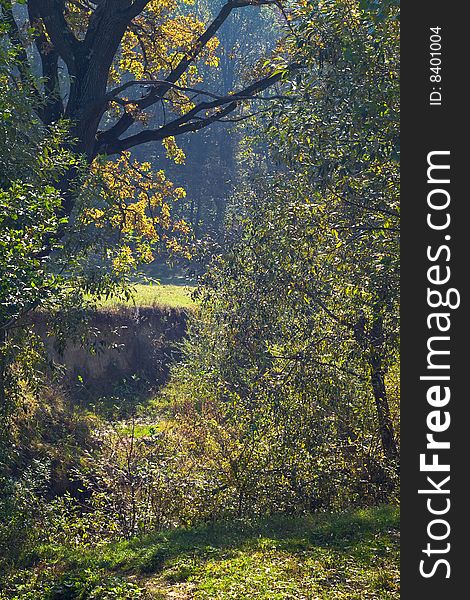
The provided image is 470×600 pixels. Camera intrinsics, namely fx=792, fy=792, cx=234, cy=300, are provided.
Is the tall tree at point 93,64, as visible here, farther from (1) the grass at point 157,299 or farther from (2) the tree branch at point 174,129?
(1) the grass at point 157,299

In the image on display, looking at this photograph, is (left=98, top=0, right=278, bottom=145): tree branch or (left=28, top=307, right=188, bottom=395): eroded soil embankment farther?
(left=28, top=307, right=188, bottom=395): eroded soil embankment

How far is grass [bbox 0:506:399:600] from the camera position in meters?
9.03

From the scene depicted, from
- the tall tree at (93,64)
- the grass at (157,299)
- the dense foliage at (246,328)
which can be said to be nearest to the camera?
the dense foliage at (246,328)

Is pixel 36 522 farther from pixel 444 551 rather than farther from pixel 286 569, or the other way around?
pixel 444 551

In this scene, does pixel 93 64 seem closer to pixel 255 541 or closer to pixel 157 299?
pixel 255 541

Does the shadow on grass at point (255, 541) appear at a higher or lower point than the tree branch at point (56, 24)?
lower

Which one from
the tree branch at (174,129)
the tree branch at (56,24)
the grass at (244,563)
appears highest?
the tree branch at (56,24)

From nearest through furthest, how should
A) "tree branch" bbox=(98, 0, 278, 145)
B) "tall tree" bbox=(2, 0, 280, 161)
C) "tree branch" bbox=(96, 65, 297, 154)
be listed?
"tall tree" bbox=(2, 0, 280, 161), "tree branch" bbox=(96, 65, 297, 154), "tree branch" bbox=(98, 0, 278, 145)

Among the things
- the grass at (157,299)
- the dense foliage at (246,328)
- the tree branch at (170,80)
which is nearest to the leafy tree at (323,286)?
the dense foliage at (246,328)

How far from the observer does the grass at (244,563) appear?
9.03 meters

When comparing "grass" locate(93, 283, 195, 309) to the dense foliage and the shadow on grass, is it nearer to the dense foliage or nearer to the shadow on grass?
the dense foliage

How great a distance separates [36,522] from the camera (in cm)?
1375

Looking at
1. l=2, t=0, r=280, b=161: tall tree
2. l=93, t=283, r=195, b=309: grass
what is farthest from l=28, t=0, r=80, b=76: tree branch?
l=93, t=283, r=195, b=309: grass

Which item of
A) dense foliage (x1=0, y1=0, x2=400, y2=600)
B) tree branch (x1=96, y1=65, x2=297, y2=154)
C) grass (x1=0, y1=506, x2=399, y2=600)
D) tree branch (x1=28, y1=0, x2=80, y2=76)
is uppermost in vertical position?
tree branch (x1=28, y1=0, x2=80, y2=76)
